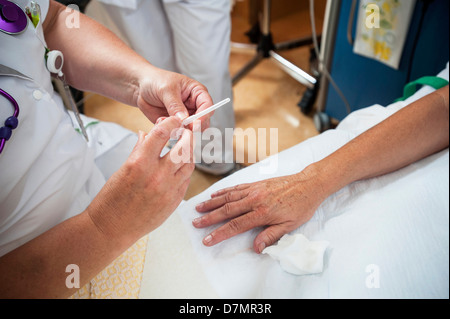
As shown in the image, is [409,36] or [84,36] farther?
[409,36]

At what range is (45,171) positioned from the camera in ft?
2.05

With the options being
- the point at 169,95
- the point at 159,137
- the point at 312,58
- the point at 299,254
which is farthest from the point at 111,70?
the point at 312,58

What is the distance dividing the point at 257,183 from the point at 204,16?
2.07 ft

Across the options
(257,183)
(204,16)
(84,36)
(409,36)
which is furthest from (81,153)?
(409,36)

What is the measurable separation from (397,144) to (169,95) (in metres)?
0.51

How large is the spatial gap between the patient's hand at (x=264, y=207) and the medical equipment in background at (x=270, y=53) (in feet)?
3.50

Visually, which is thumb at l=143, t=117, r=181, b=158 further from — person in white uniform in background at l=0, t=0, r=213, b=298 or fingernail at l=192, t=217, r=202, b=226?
fingernail at l=192, t=217, r=202, b=226

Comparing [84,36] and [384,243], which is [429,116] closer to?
[384,243]

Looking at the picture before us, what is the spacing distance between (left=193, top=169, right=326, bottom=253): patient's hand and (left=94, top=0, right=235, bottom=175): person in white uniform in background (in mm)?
298

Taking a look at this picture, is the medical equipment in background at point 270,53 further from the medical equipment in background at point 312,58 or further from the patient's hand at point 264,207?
the patient's hand at point 264,207

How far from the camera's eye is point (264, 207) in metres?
0.69

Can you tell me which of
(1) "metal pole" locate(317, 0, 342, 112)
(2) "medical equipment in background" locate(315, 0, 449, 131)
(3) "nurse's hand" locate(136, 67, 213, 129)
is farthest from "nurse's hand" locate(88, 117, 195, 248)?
(1) "metal pole" locate(317, 0, 342, 112)

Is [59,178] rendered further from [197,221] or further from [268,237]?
[268,237]
